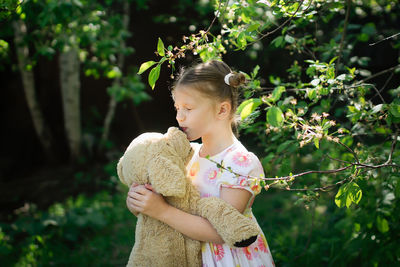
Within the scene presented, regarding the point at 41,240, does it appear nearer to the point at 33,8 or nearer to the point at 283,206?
the point at 33,8

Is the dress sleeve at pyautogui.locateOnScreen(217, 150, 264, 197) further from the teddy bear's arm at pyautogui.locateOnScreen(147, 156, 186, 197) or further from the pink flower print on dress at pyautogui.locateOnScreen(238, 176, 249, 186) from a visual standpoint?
the teddy bear's arm at pyautogui.locateOnScreen(147, 156, 186, 197)

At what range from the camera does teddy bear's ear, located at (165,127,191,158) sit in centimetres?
155

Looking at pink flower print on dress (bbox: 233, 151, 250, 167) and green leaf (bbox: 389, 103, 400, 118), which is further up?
green leaf (bbox: 389, 103, 400, 118)

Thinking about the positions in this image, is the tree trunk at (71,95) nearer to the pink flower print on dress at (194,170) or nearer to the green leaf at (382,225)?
the pink flower print on dress at (194,170)

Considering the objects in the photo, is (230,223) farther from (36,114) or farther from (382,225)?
(36,114)

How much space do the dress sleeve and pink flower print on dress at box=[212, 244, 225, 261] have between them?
242mm

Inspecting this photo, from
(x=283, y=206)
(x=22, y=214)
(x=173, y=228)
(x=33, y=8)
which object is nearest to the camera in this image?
(x=173, y=228)

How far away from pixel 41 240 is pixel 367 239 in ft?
8.24

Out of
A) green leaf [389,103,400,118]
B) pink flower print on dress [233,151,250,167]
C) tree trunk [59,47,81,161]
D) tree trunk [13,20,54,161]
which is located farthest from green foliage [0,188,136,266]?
green leaf [389,103,400,118]

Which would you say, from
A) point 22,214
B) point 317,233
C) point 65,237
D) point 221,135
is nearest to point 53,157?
point 22,214

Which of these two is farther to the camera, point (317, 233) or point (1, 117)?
point (1, 117)

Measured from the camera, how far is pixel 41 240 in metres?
3.21

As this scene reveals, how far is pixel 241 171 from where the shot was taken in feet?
5.01

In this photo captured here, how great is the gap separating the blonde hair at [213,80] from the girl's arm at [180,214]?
403mm
